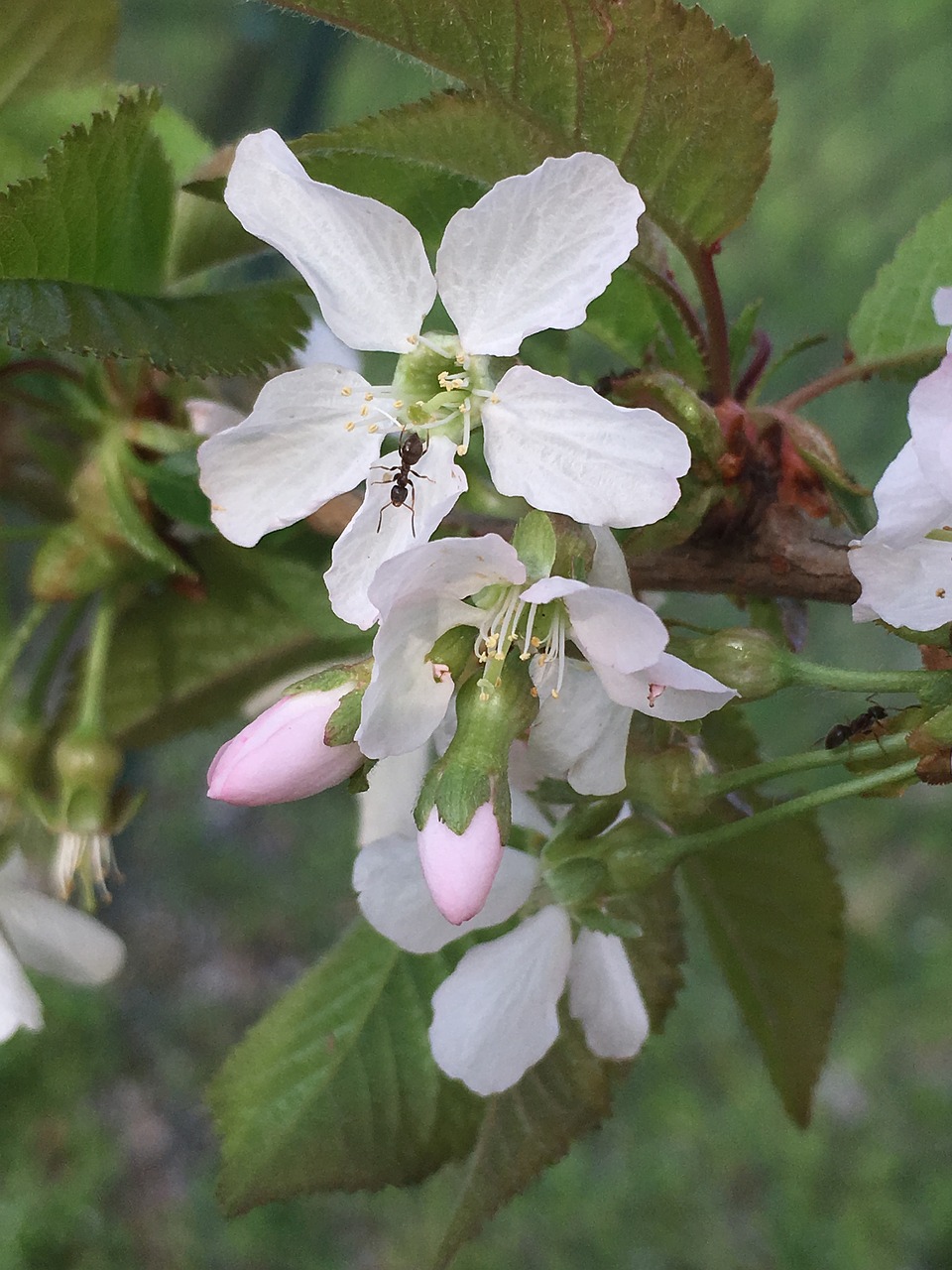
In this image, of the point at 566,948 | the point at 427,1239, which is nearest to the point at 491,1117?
the point at 566,948

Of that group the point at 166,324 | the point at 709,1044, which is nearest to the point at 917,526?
the point at 166,324

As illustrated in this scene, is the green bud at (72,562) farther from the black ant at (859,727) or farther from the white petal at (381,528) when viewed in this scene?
the black ant at (859,727)

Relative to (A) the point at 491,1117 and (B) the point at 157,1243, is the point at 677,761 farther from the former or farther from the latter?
(B) the point at 157,1243

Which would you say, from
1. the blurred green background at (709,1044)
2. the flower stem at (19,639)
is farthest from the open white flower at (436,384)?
the blurred green background at (709,1044)

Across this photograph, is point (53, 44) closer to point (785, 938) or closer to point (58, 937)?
point (58, 937)

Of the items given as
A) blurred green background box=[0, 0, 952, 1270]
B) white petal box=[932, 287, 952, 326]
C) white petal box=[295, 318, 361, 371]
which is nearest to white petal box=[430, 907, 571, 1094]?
white petal box=[932, 287, 952, 326]

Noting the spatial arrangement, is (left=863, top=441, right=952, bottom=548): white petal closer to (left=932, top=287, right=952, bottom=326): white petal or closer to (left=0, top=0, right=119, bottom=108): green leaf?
(left=932, top=287, right=952, bottom=326): white petal
